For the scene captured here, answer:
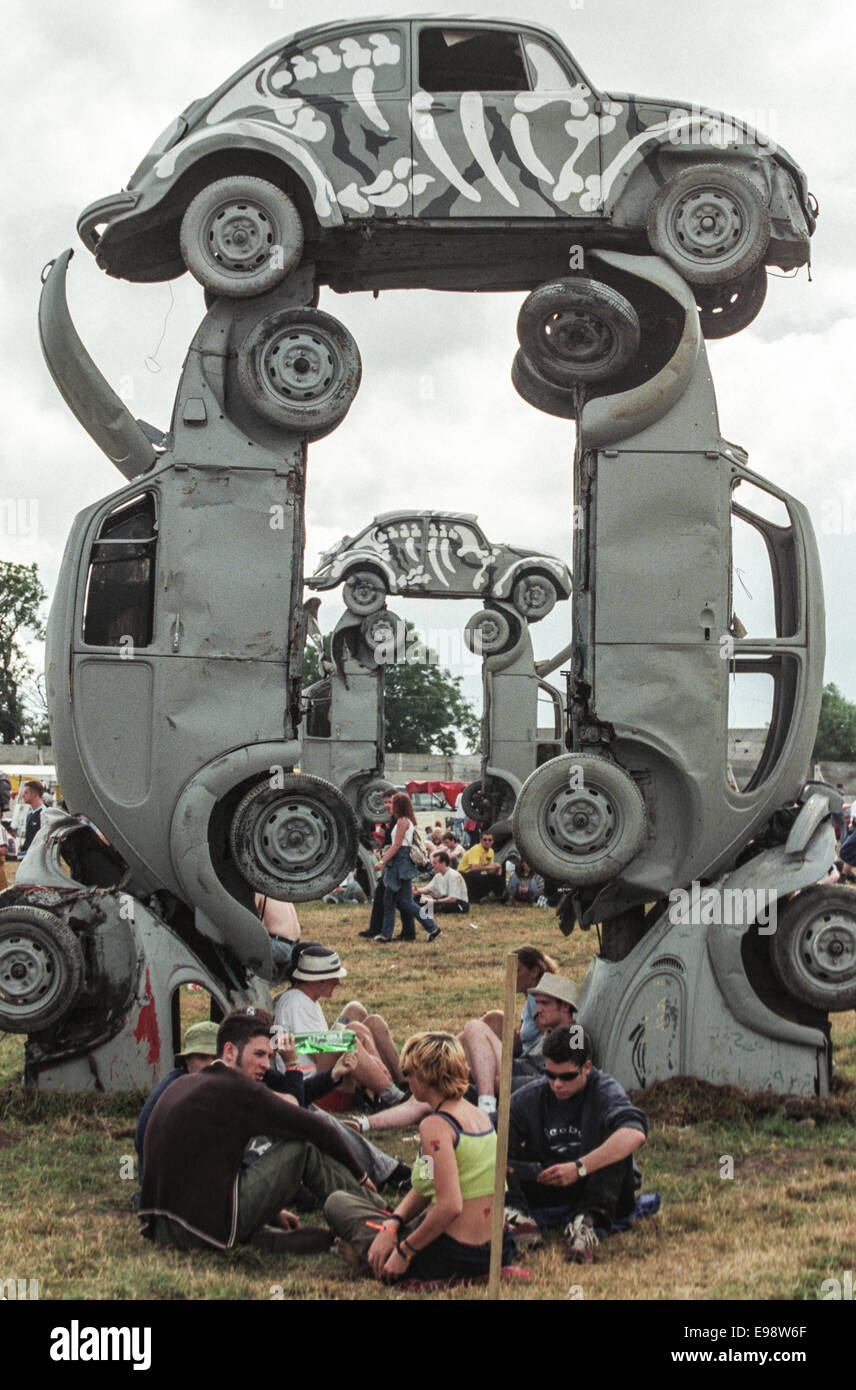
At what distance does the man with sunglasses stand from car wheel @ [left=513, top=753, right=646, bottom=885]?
2032 millimetres

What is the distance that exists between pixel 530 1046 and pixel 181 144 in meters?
5.68

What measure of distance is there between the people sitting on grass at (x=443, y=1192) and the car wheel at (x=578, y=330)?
477cm

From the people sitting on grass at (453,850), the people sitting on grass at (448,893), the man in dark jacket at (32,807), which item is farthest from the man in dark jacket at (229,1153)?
the people sitting on grass at (453,850)

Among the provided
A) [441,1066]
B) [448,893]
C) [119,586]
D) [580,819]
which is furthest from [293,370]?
[448,893]

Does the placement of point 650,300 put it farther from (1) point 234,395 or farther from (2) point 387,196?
(1) point 234,395

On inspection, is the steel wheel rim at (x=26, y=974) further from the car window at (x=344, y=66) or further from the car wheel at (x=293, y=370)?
the car window at (x=344, y=66)

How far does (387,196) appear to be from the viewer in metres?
8.77

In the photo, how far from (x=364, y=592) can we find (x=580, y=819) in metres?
14.3

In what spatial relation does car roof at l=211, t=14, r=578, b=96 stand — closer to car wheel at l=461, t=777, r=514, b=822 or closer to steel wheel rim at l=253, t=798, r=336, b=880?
steel wheel rim at l=253, t=798, r=336, b=880

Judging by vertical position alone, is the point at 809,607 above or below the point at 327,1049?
above

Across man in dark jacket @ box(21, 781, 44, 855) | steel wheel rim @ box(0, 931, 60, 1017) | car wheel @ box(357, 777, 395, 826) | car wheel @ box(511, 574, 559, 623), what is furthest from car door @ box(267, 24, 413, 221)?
car wheel @ box(511, 574, 559, 623)

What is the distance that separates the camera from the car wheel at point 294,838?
8.54 m
